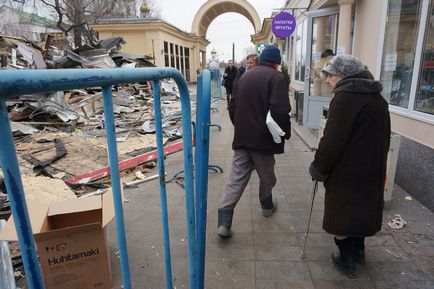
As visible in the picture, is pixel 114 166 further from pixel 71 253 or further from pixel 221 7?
pixel 221 7

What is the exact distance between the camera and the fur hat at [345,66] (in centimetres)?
230

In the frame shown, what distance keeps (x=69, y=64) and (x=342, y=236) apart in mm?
13058

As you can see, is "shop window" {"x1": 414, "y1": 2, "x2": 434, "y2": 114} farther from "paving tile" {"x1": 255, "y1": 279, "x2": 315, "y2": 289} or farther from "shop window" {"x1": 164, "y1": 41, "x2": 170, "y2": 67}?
"shop window" {"x1": 164, "y1": 41, "x2": 170, "y2": 67}

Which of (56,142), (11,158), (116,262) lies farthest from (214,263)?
(56,142)

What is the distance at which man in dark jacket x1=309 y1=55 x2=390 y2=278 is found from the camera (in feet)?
7.23

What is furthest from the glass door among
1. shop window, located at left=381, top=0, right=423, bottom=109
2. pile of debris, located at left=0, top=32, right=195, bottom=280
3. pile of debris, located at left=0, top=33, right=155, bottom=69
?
pile of debris, located at left=0, top=33, right=155, bottom=69

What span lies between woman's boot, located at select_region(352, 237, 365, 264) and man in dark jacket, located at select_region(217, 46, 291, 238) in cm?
105

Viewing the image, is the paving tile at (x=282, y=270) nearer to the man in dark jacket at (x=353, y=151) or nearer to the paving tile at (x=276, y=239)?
the paving tile at (x=276, y=239)

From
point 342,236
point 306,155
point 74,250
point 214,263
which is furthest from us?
point 306,155

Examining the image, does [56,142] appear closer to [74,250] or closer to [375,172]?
[74,250]

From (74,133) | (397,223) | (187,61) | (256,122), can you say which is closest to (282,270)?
(256,122)

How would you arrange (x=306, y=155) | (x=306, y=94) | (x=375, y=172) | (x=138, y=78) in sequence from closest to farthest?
(x=138, y=78) < (x=375, y=172) < (x=306, y=155) < (x=306, y=94)

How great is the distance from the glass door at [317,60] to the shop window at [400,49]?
2.37 metres

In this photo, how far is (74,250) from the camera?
2.15 m
